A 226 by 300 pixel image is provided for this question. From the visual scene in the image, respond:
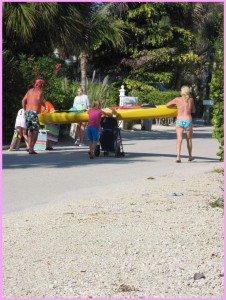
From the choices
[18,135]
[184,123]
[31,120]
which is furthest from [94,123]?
[18,135]

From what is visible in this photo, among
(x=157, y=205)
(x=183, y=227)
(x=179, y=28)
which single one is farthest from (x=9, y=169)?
(x=179, y=28)

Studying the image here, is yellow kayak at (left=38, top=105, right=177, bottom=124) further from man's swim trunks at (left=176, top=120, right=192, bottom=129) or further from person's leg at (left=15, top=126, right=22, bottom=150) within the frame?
man's swim trunks at (left=176, top=120, right=192, bottom=129)

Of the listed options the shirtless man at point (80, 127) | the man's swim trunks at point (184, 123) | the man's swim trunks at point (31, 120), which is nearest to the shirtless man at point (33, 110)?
the man's swim trunks at point (31, 120)

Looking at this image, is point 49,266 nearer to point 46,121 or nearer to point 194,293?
point 194,293

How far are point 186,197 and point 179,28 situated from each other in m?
37.7

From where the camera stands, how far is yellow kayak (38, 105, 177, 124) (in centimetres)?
2062

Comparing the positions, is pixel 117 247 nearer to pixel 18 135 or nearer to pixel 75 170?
pixel 75 170

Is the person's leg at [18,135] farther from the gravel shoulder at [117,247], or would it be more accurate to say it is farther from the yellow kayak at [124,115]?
the gravel shoulder at [117,247]

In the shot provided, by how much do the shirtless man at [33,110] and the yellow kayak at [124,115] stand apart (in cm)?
21

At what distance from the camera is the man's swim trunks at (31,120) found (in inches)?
829

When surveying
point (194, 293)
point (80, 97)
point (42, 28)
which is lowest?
point (194, 293)

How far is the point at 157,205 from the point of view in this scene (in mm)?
11367

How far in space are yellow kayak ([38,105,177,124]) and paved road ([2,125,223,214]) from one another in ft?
2.65

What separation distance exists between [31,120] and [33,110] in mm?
260
